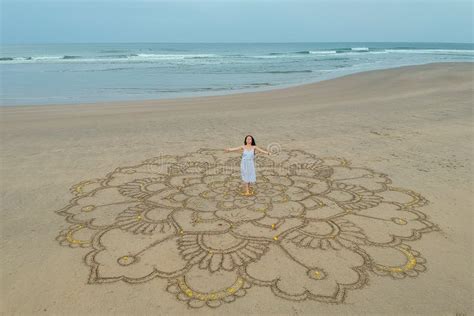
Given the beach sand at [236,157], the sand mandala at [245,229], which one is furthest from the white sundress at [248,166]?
A: the beach sand at [236,157]

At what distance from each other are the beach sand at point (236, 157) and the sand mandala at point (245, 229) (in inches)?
2.3

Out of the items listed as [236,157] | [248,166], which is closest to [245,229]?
[248,166]

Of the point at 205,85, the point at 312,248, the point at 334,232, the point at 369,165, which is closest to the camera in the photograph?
the point at 312,248

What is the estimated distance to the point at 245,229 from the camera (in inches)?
216

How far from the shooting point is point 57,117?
1412 centimetres

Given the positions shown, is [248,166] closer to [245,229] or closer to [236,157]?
[245,229]

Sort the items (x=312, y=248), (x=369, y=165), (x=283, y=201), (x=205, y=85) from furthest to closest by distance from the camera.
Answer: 1. (x=205, y=85)
2. (x=369, y=165)
3. (x=283, y=201)
4. (x=312, y=248)

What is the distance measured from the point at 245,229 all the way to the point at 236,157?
3.64 meters

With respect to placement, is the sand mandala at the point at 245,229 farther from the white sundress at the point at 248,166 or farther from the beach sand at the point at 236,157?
the white sundress at the point at 248,166

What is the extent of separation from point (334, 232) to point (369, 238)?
1.67 ft

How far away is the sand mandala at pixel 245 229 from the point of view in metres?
4.37

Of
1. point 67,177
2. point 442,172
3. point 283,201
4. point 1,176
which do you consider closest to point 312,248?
point 283,201

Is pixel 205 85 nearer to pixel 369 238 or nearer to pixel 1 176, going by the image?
A: pixel 1 176

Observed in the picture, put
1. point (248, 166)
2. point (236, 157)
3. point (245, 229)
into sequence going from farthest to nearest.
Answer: point (236, 157), point (248, 166), point (245, 229)
